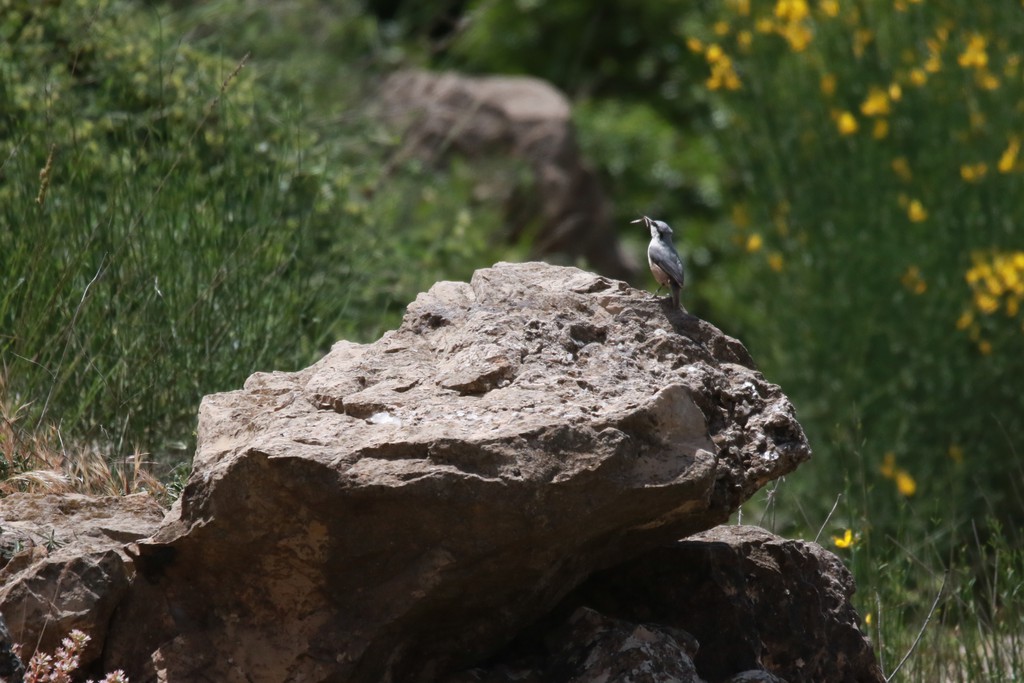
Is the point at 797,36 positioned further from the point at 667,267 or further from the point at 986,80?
the point at 667,267

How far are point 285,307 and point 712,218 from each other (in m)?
7.31

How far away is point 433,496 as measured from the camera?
2375mm

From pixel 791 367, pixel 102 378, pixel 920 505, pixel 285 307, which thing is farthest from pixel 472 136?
pixel 102 378

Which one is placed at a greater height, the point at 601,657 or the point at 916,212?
the point at 601,657

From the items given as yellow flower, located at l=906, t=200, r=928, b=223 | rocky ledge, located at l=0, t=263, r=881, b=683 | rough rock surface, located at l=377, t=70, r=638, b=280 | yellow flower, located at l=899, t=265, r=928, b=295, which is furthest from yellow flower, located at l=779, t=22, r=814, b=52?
rocky ledge, located at l=0, t=263, r=881, b=683

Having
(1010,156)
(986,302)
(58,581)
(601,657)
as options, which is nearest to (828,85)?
(1010,156)

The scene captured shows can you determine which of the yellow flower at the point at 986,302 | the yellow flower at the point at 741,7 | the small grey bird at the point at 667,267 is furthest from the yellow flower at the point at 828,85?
the small grey bird at the point at 667,267

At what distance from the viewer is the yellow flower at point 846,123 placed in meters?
6.43

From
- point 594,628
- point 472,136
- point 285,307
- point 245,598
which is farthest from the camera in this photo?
point 472,136

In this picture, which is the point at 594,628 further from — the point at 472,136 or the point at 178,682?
the point at 472,136

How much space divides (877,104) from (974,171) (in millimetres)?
579

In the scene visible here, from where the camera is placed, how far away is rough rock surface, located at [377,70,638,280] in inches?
330

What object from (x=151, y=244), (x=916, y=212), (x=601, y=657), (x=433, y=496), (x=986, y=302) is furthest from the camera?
(x=916, y=212)

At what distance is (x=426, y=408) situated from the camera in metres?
2.56
